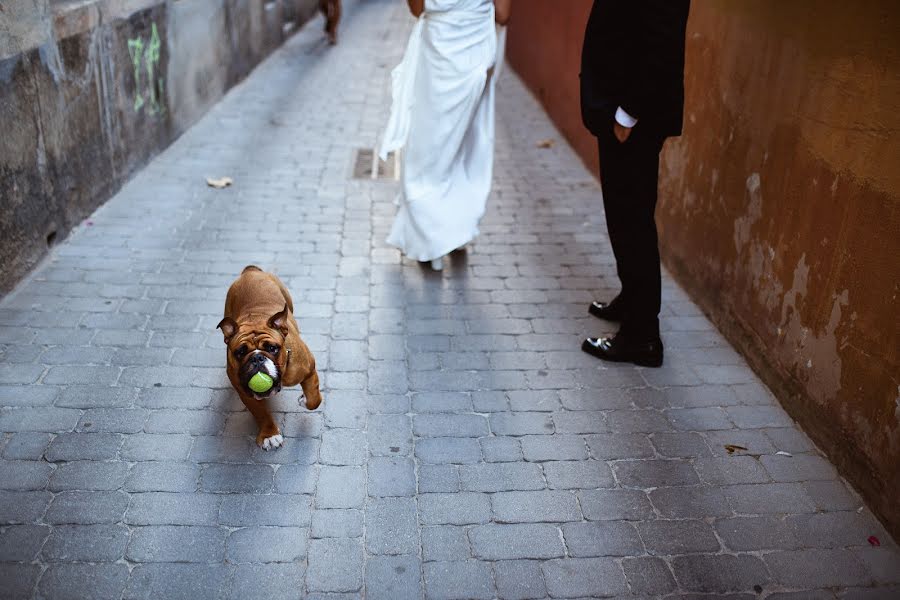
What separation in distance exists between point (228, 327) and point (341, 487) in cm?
83

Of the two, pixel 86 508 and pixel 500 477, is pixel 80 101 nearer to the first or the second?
pixel 86 508

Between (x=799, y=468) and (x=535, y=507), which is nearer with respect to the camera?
(x=535, y=507)

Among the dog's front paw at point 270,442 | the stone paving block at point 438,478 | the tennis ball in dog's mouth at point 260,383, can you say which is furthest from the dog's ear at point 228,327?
the stone paving block at point 438,478

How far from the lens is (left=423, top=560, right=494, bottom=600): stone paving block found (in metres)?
2.89

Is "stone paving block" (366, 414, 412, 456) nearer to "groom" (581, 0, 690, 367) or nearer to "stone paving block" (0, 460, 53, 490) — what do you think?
"groom" (581, 0, 690, 367)

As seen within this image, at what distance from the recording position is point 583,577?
2982 millimetres

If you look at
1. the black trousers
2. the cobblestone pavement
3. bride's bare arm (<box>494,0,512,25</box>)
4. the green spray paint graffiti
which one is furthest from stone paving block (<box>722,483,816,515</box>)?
the green spray paint graffiti

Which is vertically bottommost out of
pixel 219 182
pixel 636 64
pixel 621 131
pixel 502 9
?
pixel 219 182

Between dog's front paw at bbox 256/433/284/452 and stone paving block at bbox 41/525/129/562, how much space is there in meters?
0.70

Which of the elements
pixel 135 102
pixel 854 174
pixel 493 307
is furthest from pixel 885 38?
pixel 135 102

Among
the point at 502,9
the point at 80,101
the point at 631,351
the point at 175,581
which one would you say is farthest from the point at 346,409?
the point at 80,101

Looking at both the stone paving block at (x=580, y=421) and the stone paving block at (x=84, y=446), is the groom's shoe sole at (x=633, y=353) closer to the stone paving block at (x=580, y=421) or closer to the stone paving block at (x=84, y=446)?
the stone paving block at (x=580, y=421)

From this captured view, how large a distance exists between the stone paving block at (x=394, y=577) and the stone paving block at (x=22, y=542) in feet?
4.12

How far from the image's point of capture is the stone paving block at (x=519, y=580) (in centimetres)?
290
